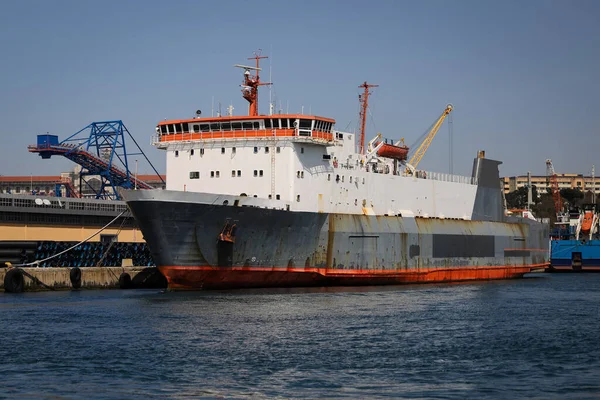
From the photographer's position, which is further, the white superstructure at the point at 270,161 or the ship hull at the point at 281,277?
the white superstructure at the point at 270,161

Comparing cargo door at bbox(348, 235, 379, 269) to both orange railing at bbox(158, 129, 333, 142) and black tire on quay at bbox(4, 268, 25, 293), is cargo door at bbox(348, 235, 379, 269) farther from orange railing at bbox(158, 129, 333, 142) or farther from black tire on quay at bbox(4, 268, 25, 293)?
black tire on quay at bbox(4, 268, 25, 293)

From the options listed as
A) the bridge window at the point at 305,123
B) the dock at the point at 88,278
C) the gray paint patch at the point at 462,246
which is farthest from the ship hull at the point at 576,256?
→ the dock at the point at 88,278

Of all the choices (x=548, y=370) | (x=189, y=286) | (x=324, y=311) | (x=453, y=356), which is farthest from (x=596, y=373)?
(x=189, y=286)

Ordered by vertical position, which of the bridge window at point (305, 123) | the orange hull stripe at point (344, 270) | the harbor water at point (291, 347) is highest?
the bridge window at point (305, 123)

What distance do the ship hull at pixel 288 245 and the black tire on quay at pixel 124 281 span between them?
267 inches

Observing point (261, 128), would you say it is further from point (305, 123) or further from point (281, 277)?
point (281, 277)

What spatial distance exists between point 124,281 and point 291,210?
968 cm

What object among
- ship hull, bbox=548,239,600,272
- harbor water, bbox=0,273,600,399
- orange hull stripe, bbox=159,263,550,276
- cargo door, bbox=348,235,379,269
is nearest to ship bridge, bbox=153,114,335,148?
cargo door, bbox=348,235,379,269

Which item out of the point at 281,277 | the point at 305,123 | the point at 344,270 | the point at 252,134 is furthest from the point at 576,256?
the point at 252,134

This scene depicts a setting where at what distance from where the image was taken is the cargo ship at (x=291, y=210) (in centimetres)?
3525

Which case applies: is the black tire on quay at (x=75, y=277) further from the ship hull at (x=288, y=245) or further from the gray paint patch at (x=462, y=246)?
the gray paint patch at (x=462, y=246)

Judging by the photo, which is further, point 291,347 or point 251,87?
point 251,87

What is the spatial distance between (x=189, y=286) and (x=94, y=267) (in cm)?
803

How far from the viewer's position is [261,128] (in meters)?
39.9
